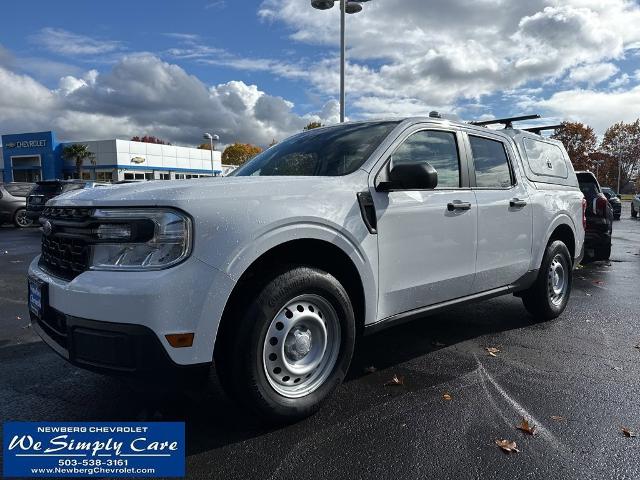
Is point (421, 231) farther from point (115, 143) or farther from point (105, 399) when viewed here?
point (115, 143)

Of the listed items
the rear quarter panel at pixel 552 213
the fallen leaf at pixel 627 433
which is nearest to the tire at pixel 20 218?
the rear quarter panel at pixel 552 213

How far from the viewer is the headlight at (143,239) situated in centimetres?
235

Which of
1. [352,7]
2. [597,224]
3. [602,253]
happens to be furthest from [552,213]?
[352,7]

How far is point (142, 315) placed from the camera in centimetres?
226

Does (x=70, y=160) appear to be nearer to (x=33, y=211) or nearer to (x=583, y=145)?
(x=33, y=211)

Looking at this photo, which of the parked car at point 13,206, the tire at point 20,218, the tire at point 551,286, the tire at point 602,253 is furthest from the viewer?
the tire at point 20,218

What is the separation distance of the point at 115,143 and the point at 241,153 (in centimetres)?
6847

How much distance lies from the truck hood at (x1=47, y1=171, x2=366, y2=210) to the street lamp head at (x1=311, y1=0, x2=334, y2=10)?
10.9 m

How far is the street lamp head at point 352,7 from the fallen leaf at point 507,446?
41.1 feet

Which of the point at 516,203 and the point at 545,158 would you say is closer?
the point at 516,203

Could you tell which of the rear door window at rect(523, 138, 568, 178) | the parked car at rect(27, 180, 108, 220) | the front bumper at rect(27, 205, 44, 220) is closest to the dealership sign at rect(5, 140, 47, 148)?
the front bumper at rect(27, 205, 44, 220)

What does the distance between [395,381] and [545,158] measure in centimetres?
331

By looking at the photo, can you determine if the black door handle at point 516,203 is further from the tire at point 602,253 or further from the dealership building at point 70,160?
the dealership building at point 70,160

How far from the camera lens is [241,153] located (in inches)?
4377
